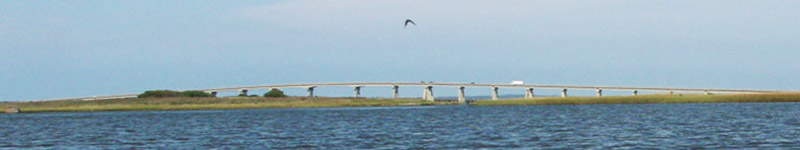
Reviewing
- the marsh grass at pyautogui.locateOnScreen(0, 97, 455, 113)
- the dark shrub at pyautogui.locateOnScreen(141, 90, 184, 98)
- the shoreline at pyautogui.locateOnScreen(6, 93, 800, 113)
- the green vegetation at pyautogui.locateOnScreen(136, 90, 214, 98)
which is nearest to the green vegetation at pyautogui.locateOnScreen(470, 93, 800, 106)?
the shoreline at pyautogui.locateOnScreen(6, 93, 800, 113)

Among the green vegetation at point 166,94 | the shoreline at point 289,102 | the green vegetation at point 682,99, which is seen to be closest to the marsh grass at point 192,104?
the shoreline at point 289,102

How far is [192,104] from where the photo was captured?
166 m

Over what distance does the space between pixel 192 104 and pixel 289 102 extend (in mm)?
17347

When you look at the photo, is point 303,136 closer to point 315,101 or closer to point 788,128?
point 788,128

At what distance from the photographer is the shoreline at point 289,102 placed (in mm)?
127625

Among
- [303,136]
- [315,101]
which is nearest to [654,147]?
[303,136]

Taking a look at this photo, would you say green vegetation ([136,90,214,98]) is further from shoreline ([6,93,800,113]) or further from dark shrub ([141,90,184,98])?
shoreline ([6,93,800,113])

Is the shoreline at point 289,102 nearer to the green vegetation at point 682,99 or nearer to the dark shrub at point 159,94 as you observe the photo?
the green vegetation at point 682,99

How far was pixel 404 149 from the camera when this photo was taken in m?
38.5

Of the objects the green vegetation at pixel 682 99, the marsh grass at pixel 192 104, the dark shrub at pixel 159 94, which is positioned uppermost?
the dark shrub at pixel 159 94

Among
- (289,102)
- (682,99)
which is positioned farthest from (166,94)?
(682,99)

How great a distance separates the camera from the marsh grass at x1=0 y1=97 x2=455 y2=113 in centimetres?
15662

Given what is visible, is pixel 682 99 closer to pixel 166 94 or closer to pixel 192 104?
pixel 192 104

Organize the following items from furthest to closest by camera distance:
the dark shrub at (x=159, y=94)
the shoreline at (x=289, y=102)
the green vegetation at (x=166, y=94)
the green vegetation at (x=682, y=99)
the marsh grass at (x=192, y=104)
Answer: the green vegetation at (x=166, y=94) < the dark shrub at (x=159, y=94) < the marsh grass at (x=192, y=104) < the shoreline at (x=289, y=102) < the green vegetation at (x=682, y=99)
